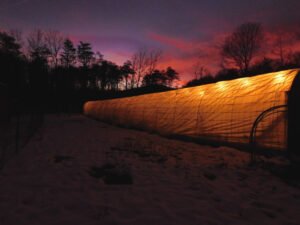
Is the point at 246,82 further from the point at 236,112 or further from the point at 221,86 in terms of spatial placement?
the point at 236,112

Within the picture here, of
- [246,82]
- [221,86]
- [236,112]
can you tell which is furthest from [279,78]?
[221,86]

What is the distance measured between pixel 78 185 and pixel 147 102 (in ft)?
29.8

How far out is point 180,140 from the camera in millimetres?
8633

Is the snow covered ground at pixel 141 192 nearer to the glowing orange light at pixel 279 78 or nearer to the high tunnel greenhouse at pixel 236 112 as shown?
the high tunnel greenhouse at pixel 236 112

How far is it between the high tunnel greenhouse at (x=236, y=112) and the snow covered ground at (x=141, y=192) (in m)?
1.09

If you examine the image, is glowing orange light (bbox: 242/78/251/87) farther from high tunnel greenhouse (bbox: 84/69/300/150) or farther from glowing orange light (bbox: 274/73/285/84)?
glowing orange light (bbox: 274/73/285/84)

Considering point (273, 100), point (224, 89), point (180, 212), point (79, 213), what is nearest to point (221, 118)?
point (224, 89)

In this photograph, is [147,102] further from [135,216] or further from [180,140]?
[135,216]

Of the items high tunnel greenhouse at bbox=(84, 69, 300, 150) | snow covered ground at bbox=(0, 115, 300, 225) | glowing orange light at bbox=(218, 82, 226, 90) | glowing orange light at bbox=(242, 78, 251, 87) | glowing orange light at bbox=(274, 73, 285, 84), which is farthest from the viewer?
glowing orange light at bbox=(218, 82, 226, 90)

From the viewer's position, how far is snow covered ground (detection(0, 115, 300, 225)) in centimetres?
236

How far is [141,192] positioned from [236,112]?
5.26 meters

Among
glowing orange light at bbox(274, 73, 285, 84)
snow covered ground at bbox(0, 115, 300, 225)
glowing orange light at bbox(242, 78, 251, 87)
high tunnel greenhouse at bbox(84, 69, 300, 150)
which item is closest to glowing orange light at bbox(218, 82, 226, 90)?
high tunnel greenhouse at bbox(84, 69, 300, 150)

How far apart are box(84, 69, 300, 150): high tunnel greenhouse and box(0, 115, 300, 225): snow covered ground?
3.58 feet

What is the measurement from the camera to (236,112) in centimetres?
631
